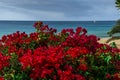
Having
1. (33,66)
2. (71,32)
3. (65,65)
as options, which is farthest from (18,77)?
(71,32)

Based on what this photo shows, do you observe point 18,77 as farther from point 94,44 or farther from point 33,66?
point 94,44

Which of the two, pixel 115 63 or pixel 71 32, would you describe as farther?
pixel 71 32

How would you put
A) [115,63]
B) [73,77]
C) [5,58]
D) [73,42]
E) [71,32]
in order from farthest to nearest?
[71,32], [73,42], [115,63], [5,58], [73,77]

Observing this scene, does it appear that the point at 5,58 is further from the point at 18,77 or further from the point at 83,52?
the point at 83,52

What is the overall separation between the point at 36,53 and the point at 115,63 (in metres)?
1.57

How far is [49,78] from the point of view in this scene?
7.27 metres

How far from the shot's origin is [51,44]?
9.27 meters

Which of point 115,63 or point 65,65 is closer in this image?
point 65,65

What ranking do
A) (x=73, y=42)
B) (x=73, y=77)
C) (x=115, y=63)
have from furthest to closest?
1. (x=73, y=42)
2. (x=115, y=63)
3. (x=73, y=77)

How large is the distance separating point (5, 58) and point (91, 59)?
1535 millimetres

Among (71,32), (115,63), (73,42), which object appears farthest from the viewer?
(71,32)

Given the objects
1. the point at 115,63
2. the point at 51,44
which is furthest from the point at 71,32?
the point at 115,63

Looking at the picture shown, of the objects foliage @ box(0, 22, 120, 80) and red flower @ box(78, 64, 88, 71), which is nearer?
foliage @ box(0, 22, 120, 80)

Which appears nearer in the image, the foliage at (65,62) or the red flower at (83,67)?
the foliage at (65,62)
